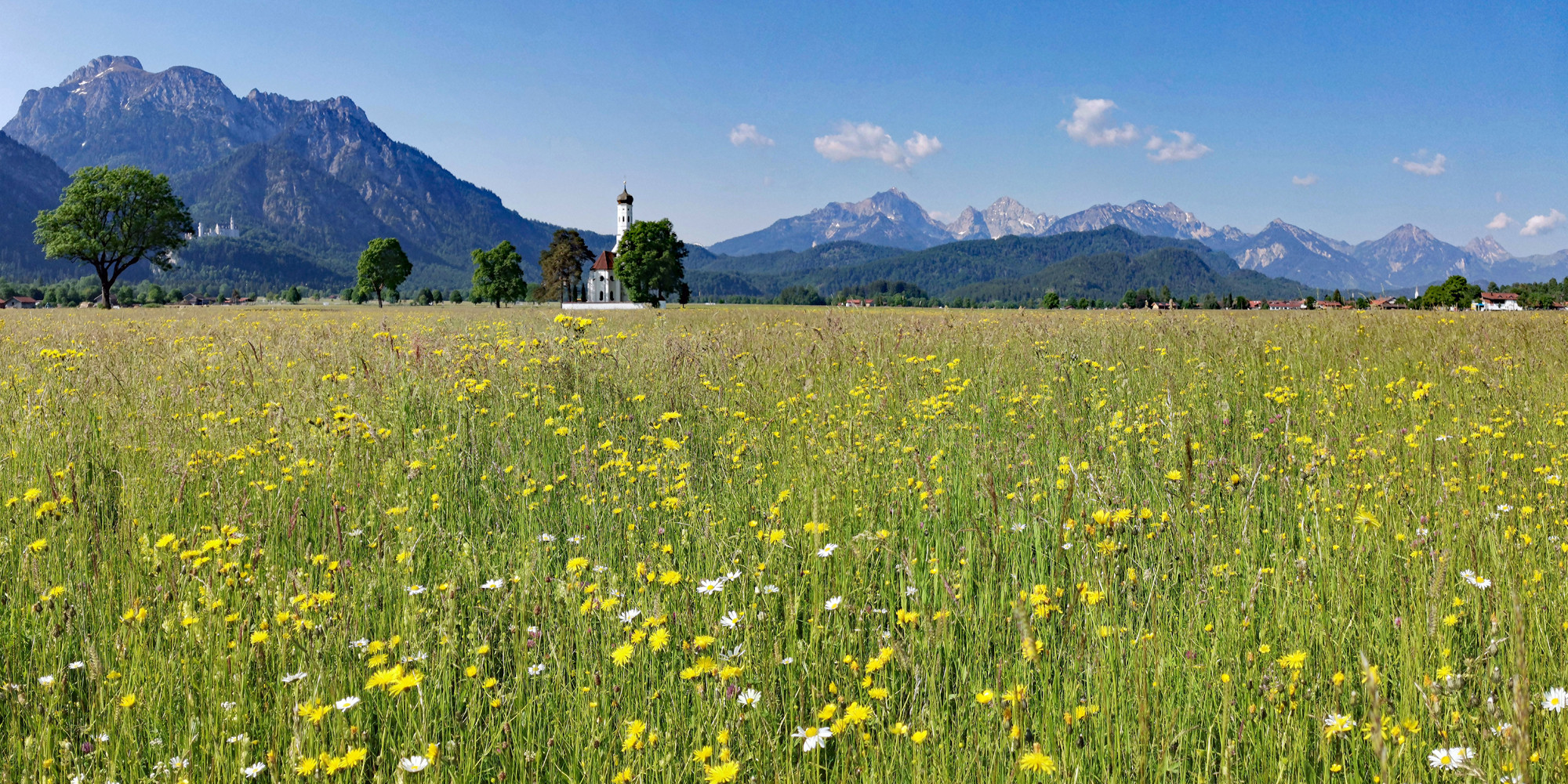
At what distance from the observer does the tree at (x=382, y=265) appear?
8075cm

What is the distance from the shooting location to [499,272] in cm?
8550

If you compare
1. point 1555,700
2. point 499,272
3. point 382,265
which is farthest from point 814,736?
point 382,265

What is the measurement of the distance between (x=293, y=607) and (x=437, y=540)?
994 millimetres

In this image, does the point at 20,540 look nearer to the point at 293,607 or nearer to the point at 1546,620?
the point at 293,607

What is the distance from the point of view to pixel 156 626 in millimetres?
2672

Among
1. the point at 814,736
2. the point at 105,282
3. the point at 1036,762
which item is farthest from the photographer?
the point at 105,282

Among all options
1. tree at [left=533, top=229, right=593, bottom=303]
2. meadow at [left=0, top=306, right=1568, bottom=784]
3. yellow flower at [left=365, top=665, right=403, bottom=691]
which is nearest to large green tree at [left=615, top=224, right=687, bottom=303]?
tree at [left=533, top=229, right=593, bottom=303]

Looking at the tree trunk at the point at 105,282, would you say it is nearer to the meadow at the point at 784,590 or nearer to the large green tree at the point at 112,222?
the large green tree at the point at 112,222

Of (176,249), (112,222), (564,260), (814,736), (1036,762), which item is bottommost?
(814,736)

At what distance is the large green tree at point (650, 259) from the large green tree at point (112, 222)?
34454 mm

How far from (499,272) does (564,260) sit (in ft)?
25.7

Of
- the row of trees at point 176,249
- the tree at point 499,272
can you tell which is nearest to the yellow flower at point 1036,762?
the row of trees at point 176,249

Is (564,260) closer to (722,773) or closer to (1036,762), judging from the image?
(722,773)

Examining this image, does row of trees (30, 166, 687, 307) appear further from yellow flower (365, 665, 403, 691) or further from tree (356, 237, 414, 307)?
yellow flower (365, 665, 403, 691)
